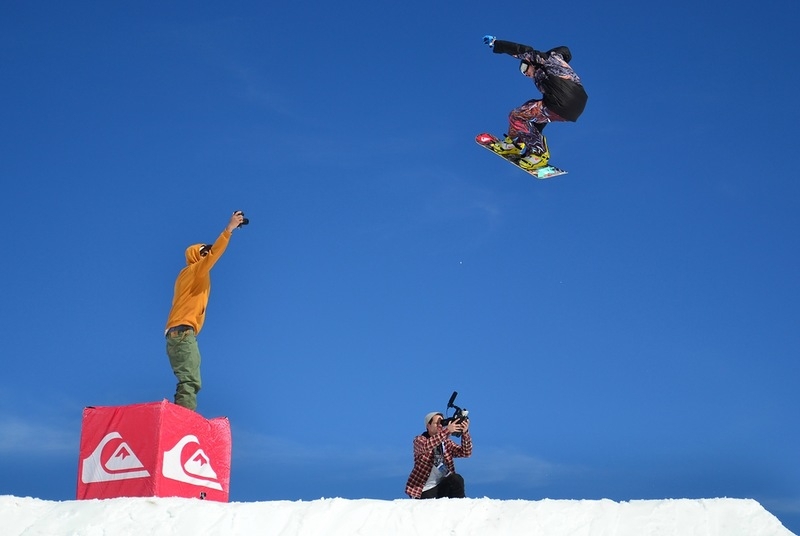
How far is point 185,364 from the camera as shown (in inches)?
418

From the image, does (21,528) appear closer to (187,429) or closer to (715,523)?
(187,429)

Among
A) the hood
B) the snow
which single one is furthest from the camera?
the hood

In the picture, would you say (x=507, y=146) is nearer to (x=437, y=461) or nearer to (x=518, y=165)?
(x=518, y=165)

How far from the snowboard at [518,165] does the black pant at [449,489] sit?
20.1 ft

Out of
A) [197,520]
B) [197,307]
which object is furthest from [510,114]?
[197,520]

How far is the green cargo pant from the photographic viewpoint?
10.6 metres

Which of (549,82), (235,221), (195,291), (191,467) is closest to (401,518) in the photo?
(191,467)

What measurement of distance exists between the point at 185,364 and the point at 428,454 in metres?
2.68

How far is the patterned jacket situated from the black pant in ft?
18.3

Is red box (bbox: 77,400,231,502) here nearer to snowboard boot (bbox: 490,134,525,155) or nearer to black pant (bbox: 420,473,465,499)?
black pant (bbox: 420,473,465,499)

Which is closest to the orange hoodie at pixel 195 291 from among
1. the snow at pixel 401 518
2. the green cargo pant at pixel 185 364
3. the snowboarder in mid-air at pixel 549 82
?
the green cargo pant at pixel 185 364

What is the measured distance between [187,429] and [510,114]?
272 inches

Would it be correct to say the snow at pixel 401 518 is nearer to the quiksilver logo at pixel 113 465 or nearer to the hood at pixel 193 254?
the quiksilver logo at pixel 113 465

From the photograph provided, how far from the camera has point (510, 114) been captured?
14703mm
